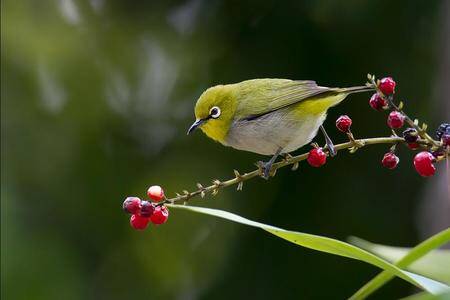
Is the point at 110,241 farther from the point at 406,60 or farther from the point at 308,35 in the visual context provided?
the point at 406,60

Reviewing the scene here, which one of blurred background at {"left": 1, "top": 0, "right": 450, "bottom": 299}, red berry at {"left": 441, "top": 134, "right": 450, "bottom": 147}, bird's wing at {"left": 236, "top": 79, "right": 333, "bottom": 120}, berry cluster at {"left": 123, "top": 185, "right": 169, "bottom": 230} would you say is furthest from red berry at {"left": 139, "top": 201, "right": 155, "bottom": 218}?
blurred background at {"left": 1, "top": 0, "right": 450, "bottom": 299}

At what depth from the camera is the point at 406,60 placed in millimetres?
5234

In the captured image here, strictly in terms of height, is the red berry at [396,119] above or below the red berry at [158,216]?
above

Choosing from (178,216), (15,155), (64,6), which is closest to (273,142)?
(178,216)

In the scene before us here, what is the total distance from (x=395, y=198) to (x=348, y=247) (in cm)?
368

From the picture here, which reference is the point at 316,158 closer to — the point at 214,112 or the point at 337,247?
the point at 337,247

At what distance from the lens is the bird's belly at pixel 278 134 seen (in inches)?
120

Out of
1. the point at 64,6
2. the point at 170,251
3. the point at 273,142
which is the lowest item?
the point at 273,142

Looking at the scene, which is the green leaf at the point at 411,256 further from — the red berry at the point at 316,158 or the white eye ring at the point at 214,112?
the white eye ring at the point at 214,112

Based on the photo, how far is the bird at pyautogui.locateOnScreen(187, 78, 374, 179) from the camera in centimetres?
304

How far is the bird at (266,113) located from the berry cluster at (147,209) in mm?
952

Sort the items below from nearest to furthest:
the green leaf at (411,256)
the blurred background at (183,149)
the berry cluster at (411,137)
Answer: the green leaf at (411,256)
the berry cluster at (411,137)
the blurred background at (183,149)

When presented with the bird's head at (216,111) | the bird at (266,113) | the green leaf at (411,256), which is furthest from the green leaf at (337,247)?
the bird's head at (216,111)

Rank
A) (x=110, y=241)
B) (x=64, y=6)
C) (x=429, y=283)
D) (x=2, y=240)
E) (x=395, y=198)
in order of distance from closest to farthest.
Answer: (x=429, y=283) < (x=2, y=240) < (x=395, y=198) < (x=110, y=241) < (x=64, y=6)
